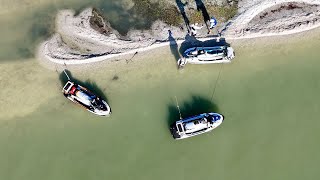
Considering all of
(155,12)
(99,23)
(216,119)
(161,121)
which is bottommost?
(161,121)

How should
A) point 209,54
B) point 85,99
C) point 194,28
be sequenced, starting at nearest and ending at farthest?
point 85,99, point 209,54, point 194,28

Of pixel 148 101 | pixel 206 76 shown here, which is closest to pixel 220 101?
pixel 206 76

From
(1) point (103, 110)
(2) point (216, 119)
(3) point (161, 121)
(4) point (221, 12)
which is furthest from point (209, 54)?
(1) point (103, 110)

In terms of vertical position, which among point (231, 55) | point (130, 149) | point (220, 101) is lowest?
point (130, 149)

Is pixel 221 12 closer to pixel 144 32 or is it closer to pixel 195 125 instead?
pixel 144 32

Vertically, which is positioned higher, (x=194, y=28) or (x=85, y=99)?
(x=194, y=28)

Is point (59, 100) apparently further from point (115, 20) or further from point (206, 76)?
point (206, 76)

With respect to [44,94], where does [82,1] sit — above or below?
above

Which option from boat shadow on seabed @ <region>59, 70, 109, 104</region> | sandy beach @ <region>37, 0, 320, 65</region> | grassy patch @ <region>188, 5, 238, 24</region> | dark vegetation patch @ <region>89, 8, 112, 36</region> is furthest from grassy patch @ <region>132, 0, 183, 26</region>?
boat shadow on seabed @ <region>59, 70, 109, 104</region>
